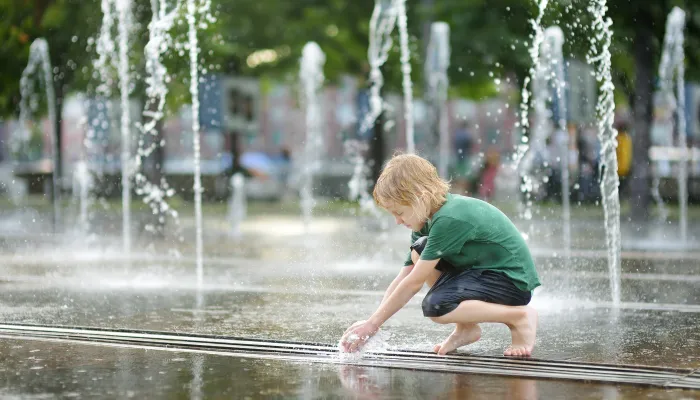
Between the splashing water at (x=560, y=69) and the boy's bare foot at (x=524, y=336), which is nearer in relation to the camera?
the boy's bare foot at (x=524, y=336)

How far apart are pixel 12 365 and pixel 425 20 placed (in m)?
16.6

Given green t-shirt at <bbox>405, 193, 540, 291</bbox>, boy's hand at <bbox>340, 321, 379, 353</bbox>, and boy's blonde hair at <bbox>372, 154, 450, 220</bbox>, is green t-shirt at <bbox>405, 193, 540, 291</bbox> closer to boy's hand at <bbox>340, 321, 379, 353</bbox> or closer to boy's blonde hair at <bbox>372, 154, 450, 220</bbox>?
boy's blonde hair at <bbox>372, 154, 450, 220</bbox>

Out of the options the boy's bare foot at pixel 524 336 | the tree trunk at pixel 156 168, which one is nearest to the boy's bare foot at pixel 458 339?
the boy's bare foot at pixel 524 336

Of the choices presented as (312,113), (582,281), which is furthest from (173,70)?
(312,113)

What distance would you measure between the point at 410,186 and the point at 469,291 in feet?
1.83

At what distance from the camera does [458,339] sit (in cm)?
579

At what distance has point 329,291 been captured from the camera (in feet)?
29.1

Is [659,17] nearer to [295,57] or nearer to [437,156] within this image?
[437,156]

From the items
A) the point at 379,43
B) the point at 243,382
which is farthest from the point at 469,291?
the point at 379,43

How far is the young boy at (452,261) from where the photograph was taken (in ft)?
17.7

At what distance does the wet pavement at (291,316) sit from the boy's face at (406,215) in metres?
0.69

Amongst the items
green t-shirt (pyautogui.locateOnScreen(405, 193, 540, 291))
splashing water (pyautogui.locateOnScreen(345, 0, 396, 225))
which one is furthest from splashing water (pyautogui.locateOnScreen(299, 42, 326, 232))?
green t-shirt (pyautogui.locateOnScreen(405, 193, 540, 291))

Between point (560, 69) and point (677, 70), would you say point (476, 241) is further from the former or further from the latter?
point (677, 70)

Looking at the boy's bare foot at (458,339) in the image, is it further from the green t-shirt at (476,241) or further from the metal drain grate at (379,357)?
the green t-shirt at (476,241)
